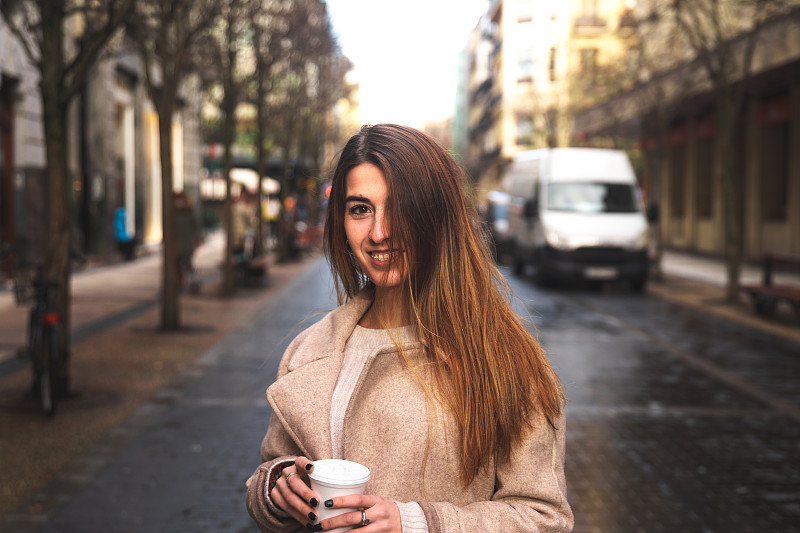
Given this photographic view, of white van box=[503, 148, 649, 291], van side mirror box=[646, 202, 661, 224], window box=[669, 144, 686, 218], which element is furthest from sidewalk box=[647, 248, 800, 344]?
window box=[669, 144, 686, 218]

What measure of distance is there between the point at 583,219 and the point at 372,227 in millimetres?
17453

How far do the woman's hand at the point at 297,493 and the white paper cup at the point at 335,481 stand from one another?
1cm

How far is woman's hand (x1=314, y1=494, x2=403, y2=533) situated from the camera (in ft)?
5.32

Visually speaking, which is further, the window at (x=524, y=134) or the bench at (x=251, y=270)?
the window at (x=524, y=134)

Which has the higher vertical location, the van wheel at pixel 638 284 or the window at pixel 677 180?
the window at pixel 677 180

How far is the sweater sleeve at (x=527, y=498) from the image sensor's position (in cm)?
181

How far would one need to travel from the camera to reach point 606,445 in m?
6.39

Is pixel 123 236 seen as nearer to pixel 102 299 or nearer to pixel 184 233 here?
pixel 184 233

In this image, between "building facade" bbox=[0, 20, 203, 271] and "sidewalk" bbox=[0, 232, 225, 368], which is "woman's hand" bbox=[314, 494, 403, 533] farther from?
"building facade" bbox=[0, 20, 203, 271]

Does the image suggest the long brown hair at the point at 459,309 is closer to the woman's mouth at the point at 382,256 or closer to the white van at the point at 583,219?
the woman's mouth at the point at 382,256

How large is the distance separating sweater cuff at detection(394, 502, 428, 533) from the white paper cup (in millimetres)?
126

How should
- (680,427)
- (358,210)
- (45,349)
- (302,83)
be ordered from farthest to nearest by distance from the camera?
(302,83)
(45,349)
(680,427)
(358,210)

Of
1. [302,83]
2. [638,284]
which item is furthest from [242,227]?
[302,83]

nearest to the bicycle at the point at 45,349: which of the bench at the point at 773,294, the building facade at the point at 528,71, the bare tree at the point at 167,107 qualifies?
the bare tree at the point at 167,107
